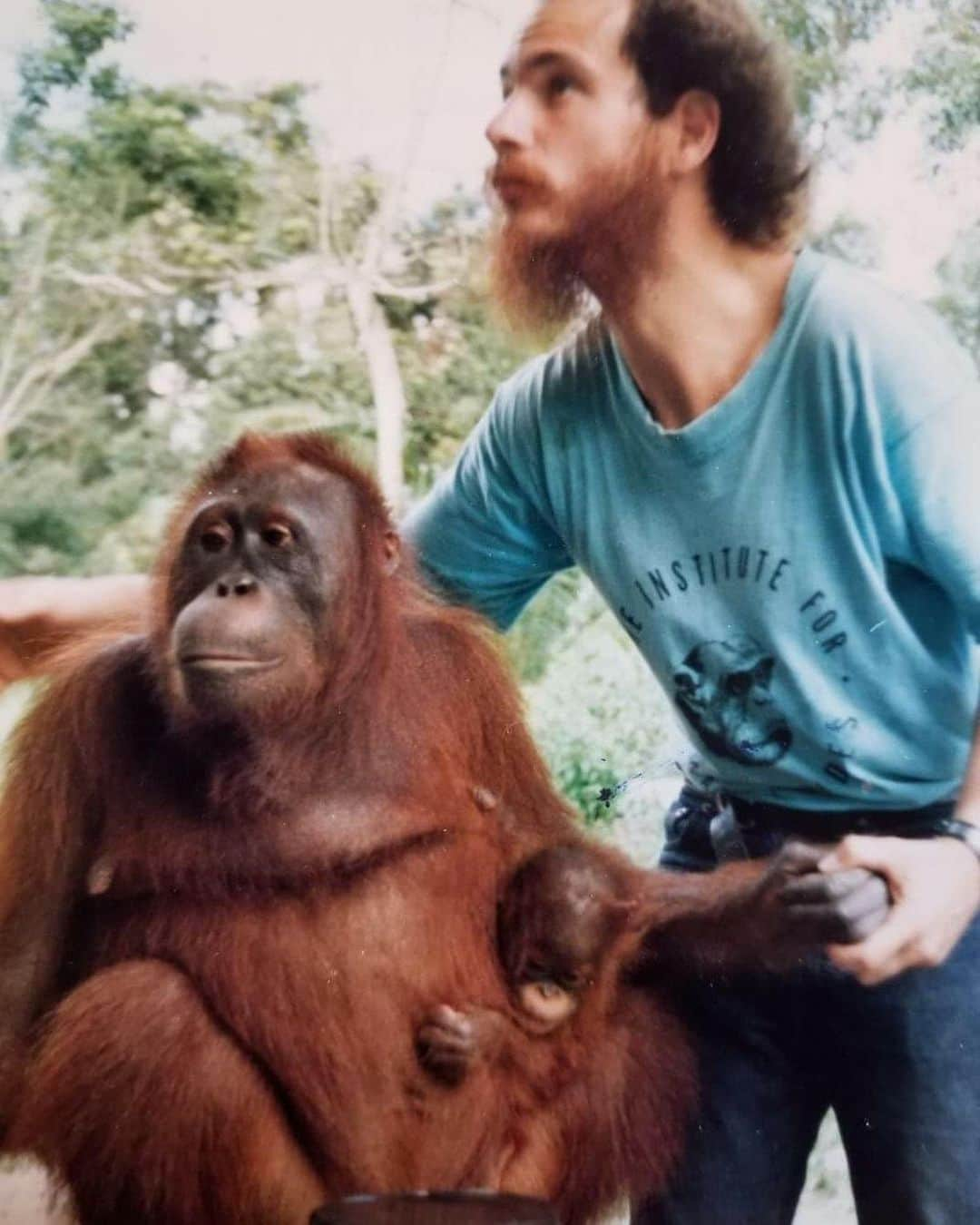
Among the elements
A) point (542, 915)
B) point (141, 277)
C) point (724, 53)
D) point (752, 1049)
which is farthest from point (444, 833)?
point (724, 53)

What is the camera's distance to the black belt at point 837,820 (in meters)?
1.43

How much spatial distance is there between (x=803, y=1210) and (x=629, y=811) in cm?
49

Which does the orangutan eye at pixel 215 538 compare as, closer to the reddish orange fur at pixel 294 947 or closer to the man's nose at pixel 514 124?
the reddish orange fur at pixel 294 947

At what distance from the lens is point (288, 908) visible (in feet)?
4.80

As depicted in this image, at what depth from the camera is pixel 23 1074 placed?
146 centimetres

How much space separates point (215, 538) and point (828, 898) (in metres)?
0.71

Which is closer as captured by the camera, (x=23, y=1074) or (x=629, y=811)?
(x=23, y=1074)

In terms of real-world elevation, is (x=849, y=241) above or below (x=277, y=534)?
above

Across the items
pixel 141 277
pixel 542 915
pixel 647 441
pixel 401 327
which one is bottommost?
pixel 542 915

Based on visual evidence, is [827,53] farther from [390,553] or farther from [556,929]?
[556,929]

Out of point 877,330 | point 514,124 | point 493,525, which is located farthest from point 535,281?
point 877,330

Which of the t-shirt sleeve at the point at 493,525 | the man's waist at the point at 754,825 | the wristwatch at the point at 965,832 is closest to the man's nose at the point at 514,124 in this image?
the t-shirt sleeve at the point at 493,525

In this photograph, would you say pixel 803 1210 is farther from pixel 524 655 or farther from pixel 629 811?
pixel 524 655

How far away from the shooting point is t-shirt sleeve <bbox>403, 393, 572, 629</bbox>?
5.10ft
